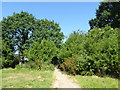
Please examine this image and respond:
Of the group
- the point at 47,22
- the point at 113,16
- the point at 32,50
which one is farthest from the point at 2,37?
the point at 113,16

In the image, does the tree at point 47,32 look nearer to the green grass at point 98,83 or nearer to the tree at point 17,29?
the tree at point 17,29

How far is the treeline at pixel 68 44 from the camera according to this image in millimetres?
10086

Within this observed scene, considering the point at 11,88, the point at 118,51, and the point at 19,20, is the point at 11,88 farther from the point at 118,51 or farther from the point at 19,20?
the point at 19,20

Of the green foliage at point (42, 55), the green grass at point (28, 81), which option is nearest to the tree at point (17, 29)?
the green foliage at point (42, 55)

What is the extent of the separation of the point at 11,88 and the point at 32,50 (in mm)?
10071

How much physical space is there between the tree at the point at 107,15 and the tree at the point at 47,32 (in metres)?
5.48

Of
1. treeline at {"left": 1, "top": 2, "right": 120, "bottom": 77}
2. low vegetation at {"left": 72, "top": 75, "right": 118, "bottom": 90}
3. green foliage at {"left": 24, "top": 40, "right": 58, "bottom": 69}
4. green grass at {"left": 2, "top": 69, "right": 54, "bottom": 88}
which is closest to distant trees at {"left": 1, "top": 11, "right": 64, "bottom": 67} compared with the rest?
treeline at {"left": 1, "top": 2, "right": 120, "bottom": 77}

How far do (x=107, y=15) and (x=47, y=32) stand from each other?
30.5ft

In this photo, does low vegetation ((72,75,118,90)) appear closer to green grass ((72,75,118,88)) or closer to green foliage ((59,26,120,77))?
green grass ((72,75,118,88))

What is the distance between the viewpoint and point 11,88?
6.58m

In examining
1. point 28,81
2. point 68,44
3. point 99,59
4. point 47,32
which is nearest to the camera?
point 28,81

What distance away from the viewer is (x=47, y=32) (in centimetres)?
2439

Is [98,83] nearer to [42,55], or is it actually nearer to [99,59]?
[99,59]

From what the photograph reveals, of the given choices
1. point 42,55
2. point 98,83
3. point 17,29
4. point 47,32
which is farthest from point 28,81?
point 17,29
